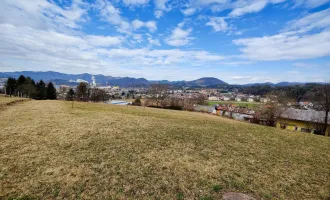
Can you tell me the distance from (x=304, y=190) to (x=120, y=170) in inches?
248

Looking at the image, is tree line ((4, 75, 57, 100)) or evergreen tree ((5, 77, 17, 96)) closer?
tree line ((4, 75, 57, 100))

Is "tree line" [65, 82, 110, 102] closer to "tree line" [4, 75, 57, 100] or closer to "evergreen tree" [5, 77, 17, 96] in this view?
"tree line" [4, 75, 57, 100]

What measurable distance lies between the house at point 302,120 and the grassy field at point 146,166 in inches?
804

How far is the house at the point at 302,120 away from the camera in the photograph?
2576cm

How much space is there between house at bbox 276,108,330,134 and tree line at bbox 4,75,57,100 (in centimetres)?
5915

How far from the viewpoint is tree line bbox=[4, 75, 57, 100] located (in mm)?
44781

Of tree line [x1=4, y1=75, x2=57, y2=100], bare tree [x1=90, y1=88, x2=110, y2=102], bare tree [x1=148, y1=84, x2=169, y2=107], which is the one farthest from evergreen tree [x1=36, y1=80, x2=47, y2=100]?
bare tree [x1=148, y1=84, x2=169, y2=107]

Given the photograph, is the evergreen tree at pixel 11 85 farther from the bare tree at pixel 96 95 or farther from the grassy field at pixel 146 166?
the grassy field at pixel 146 166

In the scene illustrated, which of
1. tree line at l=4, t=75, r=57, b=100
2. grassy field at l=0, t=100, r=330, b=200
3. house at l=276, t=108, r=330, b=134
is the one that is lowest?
house at l=276, t=108, r=330, b=134

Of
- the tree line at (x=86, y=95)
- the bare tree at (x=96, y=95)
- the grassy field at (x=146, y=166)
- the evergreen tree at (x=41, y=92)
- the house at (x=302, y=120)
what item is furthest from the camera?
the bare tree at (x=96, y=95)

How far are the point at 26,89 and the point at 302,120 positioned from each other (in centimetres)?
6224

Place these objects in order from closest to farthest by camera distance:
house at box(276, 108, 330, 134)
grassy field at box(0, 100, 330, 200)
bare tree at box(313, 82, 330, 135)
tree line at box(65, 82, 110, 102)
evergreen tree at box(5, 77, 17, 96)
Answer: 1. grassy field at box(0, 100, 330, 200)
2. bare tree at box(313, 82, 330, 135)
3. house at box(276, 108, 330, 134)
4. evergreen tree at box(5, 77, 17, 96)
5. tree line at box(65, 82, 110, 102)

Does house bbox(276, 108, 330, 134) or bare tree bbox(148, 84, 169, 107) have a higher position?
bare tree bbox(148, 84, 169, 107)

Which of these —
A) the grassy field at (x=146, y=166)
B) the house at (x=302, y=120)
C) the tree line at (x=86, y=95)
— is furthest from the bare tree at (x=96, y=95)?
the house at (x=302, y=120)
